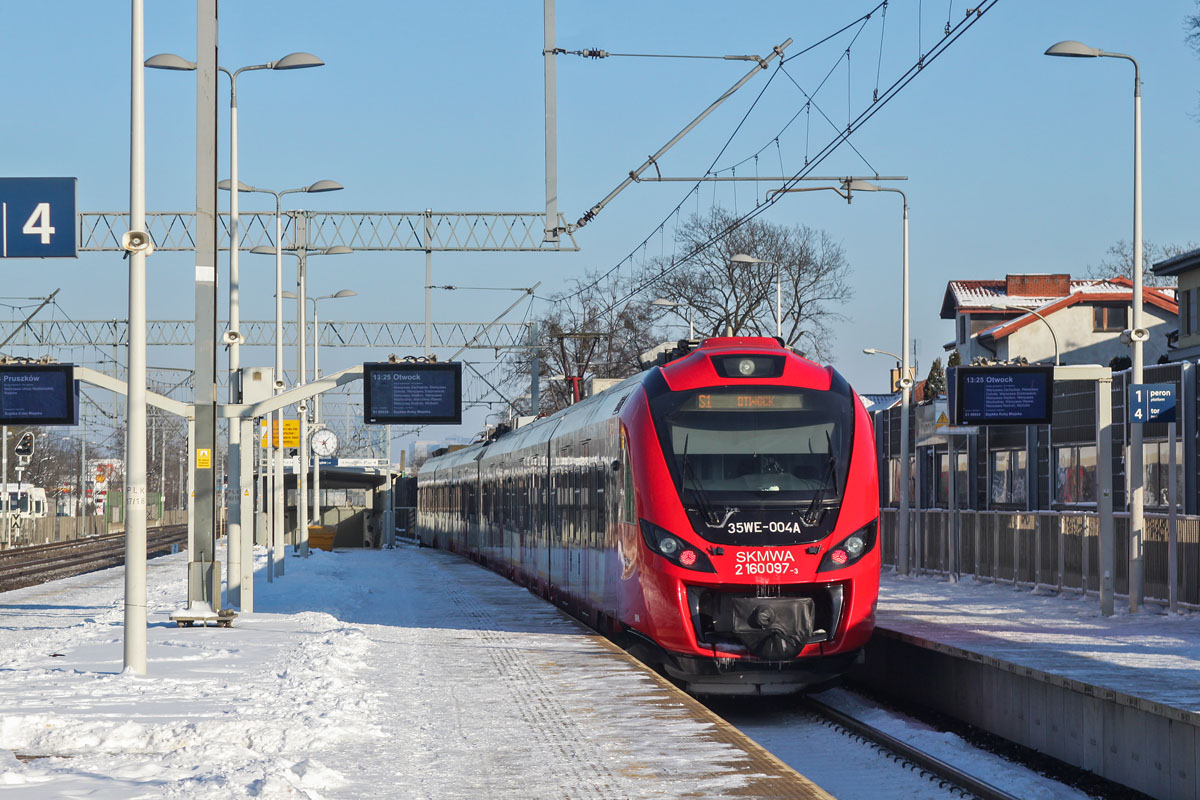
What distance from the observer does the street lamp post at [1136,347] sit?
67.4 feet

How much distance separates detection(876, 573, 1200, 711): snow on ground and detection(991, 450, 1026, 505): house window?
6.19m

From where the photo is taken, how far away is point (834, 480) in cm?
1513

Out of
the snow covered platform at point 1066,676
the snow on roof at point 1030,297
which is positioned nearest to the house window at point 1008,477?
the snow covered platform at point 1066,676

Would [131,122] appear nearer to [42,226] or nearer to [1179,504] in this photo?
[42,226]

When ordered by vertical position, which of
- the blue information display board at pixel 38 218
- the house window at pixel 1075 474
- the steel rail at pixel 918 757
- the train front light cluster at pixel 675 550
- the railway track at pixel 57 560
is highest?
the blue information display board at pixel 38 218

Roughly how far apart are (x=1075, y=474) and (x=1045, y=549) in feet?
17.2

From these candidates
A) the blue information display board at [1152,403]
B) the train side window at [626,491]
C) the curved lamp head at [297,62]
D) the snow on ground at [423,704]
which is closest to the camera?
the snow on ground at [423,704]

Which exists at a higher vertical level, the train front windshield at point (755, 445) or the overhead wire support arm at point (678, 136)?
the overhead wire support arm at point (678, 136)

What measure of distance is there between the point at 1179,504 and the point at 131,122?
19.2 meters

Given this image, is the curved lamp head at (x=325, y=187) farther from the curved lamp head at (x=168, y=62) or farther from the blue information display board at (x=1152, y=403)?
the blue information display board at (x=1152, y=403)

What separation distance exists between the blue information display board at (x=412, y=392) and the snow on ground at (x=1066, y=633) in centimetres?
672

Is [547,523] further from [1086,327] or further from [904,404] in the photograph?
[1086,327]

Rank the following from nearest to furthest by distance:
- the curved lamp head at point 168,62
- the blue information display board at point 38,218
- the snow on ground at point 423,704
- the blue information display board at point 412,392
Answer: the snow on ground at point 423,704, the blue information display board at point 38,218, the blue information display board at point 412,392, the curved lamp head at point 168,62

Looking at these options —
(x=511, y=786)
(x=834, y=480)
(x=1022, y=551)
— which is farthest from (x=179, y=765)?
(x=1022, y=551)
